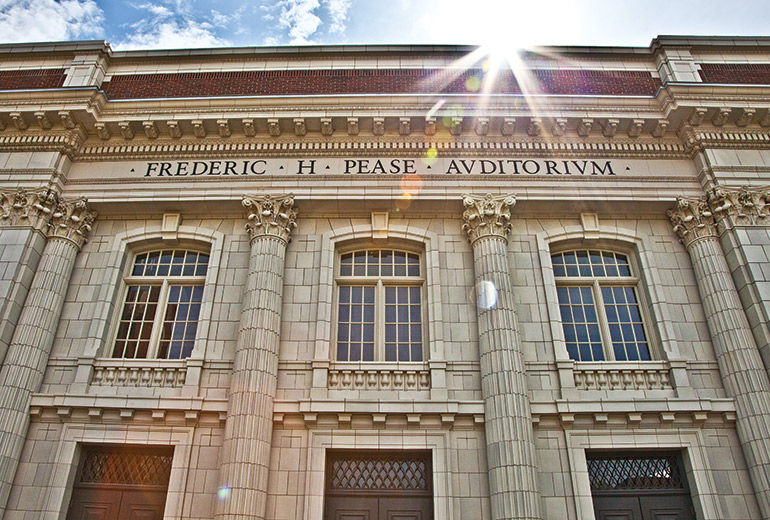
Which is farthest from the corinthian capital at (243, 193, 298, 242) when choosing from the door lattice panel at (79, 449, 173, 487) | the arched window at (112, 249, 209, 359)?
the door lattice panel at (79, 449, 173, 487)

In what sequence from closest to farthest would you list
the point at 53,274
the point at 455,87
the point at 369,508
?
the point at 369,508 → the point at 53,274 → the point at 455,87

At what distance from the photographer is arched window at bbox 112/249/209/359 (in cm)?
1191

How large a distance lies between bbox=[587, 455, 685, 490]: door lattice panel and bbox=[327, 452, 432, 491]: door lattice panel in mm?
3197

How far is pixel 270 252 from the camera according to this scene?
39.5ft

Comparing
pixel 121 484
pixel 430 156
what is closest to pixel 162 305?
pixel 121 484

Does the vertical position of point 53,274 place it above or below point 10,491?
above

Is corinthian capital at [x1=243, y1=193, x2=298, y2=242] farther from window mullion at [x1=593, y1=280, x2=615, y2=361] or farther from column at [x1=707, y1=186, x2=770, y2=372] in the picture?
column at [x1=707, y1=186, x2=770, y2=372]

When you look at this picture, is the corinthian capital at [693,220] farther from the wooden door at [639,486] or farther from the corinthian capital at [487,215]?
the wooden door at [639,486]

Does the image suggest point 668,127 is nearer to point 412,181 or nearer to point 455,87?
point 455,87

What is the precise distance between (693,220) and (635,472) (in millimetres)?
5727

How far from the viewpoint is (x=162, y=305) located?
12.3 metres

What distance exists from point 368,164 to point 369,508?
752cm

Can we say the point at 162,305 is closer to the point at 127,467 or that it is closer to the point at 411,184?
the point at 127,467

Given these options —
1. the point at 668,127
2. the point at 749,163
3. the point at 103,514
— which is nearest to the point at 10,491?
the point at 103,514
